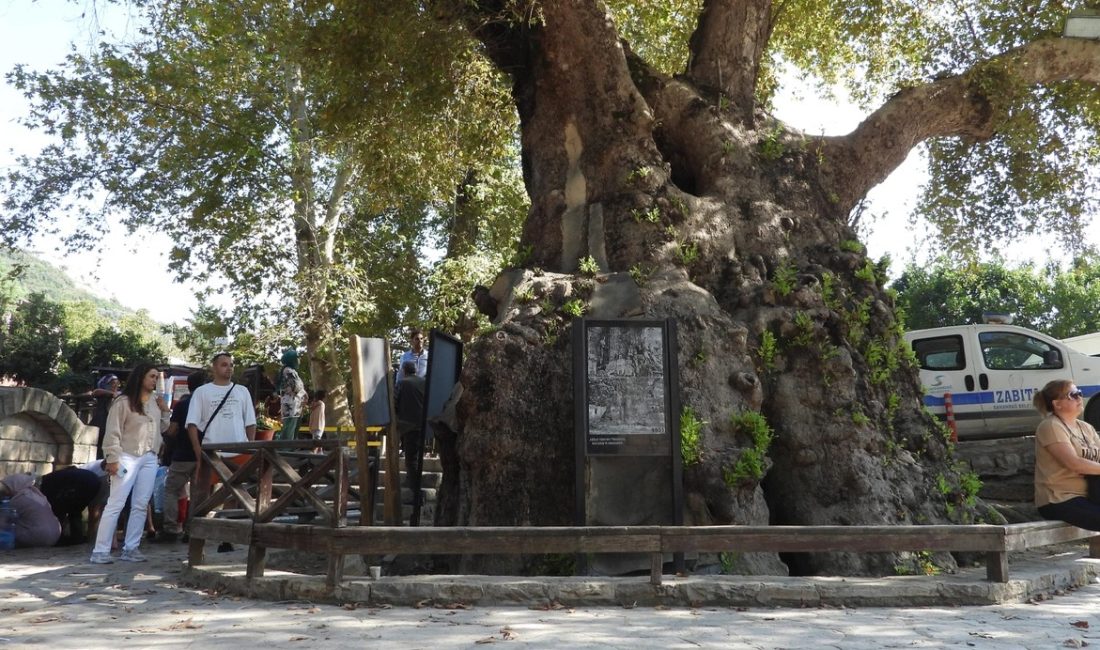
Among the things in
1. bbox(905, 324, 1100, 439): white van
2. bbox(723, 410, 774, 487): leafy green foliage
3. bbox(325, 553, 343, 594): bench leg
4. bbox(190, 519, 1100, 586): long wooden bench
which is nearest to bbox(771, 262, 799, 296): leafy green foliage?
bbox(723, 410, 774, 487): leafy green foliage

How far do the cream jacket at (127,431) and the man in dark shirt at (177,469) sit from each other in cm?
62

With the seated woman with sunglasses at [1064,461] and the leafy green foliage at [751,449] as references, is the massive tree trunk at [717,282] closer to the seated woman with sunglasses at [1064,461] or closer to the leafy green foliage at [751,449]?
the leafy green foliage at [751,449]

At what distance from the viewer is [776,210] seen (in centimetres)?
989

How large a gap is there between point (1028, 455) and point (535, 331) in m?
7.90

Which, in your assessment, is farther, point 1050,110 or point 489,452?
point 1050,110

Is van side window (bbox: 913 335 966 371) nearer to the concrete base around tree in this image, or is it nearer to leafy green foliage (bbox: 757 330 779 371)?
leafy green foliage (bbox: 757 330 779 371)

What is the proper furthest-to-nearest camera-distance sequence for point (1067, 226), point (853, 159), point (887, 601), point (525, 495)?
point (1067, 226) < point (853, 159) < point (525, 495) < point (887, 601)

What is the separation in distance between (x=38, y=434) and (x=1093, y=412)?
14.9 m

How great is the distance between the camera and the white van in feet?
47.3

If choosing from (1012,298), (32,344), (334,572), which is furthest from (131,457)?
(1012,298)

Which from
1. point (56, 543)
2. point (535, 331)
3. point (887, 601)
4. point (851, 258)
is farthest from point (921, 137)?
point (56, 543)

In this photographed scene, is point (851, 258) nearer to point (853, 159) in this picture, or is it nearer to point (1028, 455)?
point (853, 159)

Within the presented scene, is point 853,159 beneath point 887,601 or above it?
above

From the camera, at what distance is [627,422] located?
753cm
